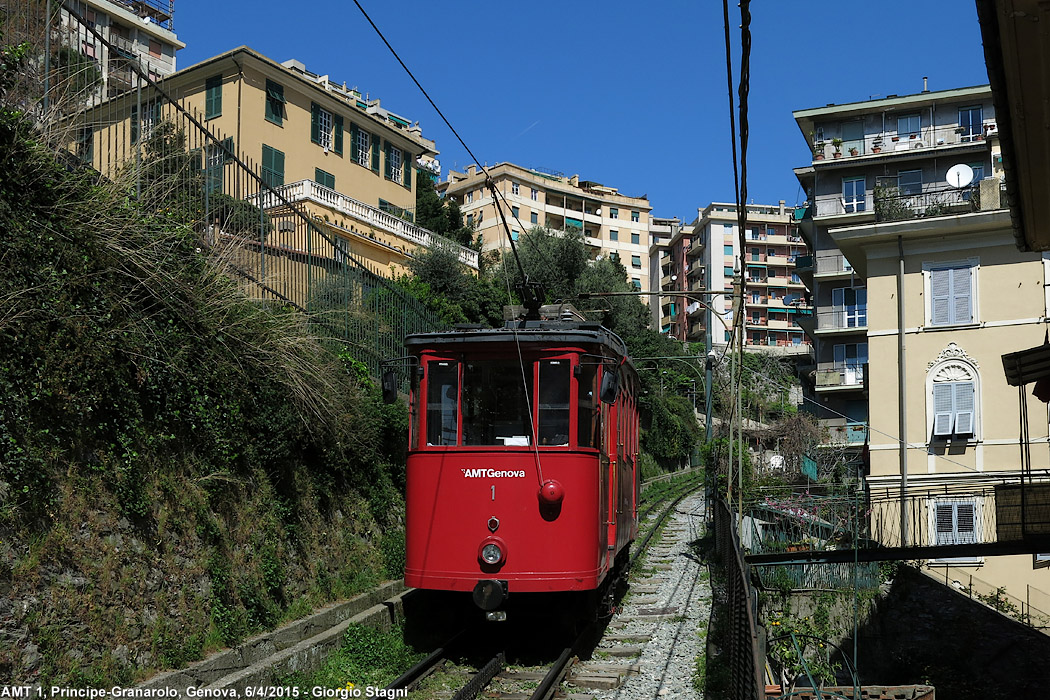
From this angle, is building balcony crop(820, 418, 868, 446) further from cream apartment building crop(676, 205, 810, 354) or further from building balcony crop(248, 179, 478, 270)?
cream apartment building crop(676, 205, 810, 354)

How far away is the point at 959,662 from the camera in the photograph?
16.3 metres

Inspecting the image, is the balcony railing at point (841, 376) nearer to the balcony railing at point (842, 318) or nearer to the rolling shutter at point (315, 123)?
the balcony railing at point (842, 318)

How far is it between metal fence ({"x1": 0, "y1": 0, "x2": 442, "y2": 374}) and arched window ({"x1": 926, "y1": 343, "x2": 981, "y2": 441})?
15084 millimetres

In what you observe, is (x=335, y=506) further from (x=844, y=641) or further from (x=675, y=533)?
(x=675, y=533)

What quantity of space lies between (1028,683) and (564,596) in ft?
32.8

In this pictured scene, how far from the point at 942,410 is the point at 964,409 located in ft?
1.59

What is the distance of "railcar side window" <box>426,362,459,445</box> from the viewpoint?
9.68m

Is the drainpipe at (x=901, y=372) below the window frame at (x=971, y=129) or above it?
below

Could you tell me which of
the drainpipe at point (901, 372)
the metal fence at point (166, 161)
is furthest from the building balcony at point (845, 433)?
the metal fence at point (166, 161)

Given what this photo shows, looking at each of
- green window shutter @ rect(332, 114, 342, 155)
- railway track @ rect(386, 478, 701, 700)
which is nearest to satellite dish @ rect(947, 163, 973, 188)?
railway track @ rect(386, 478, 701, 700)

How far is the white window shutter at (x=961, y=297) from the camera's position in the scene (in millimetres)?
23031

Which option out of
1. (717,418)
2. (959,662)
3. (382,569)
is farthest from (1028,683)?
(717,418)

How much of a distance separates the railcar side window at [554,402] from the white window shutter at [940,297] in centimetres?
1692

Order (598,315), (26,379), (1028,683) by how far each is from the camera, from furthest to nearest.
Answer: (598,315) < (1028,683) < (26,379)
